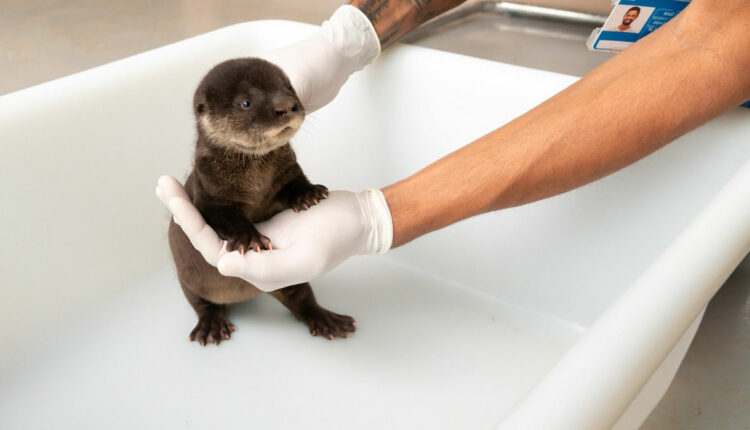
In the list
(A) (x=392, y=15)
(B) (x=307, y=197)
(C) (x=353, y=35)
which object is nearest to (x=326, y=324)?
(B) (x=307, y=197)

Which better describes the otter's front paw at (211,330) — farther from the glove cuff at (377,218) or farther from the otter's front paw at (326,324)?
the glove cuff at (377,218)

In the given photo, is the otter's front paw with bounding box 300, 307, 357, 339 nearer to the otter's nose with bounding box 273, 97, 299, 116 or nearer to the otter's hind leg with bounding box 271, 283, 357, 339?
the otter's hind leg with bounding box 271, 283, 357, 339

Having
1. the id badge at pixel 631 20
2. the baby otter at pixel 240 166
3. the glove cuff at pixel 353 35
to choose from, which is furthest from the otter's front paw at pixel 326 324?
the id badge at pixel 631 20

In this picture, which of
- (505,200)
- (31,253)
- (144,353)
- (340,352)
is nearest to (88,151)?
(31,253)

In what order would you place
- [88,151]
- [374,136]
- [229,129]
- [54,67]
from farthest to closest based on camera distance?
[54,67]
[374,136]
[88,151]
[229,129]

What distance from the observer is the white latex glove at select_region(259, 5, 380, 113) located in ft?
4.41

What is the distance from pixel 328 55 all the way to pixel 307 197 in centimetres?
46

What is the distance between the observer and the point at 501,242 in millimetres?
1472

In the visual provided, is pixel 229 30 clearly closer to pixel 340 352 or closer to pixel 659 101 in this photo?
pixel 340 352

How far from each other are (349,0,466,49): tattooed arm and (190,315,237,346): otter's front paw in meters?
0.79

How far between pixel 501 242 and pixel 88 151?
1.02 meters

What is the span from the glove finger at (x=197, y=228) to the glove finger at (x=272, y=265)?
0.16 feet

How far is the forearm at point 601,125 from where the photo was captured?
0.97m

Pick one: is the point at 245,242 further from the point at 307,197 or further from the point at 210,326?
the point at 210,326
